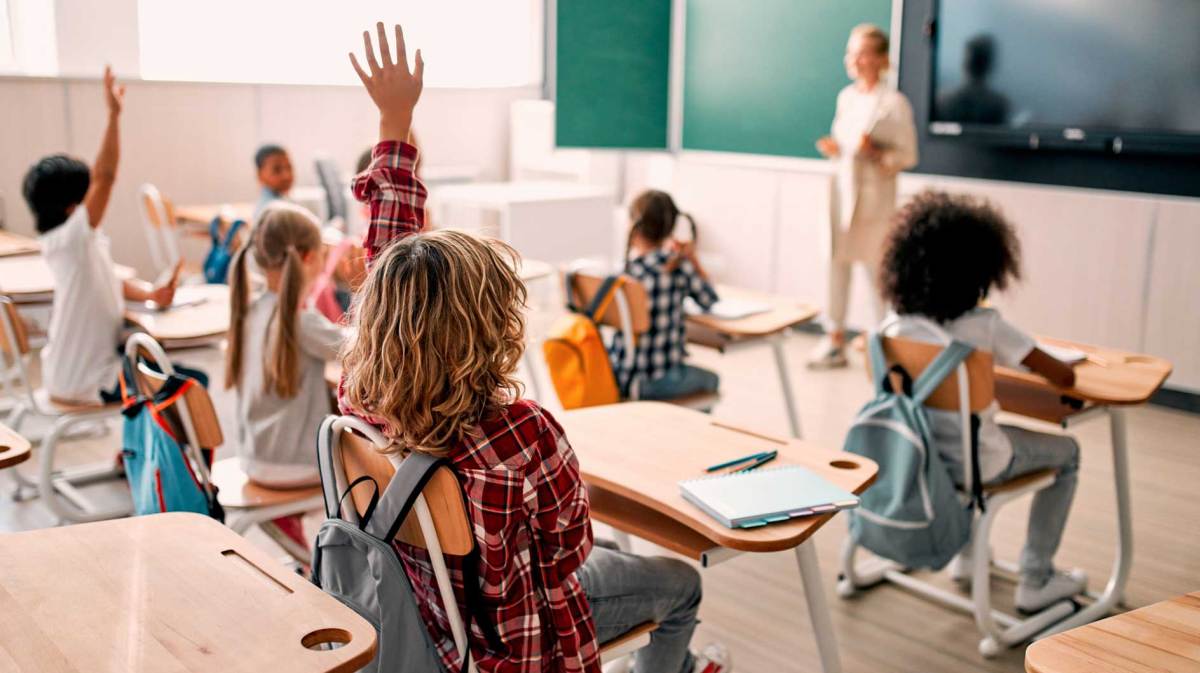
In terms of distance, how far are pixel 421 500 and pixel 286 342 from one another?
1263 millimetres

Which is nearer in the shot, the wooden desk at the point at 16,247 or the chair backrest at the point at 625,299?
the chair backrest at the point at 625,299

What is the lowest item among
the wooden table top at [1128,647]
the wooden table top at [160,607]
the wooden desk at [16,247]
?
the wooden table top at [1128,647]

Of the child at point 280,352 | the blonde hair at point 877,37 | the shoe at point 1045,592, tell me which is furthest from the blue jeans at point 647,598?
the blonde hair at point 877,37

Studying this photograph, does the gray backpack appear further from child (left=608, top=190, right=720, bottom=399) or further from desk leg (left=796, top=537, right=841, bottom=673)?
child (left=608, top=190, right=720, bottom=399)

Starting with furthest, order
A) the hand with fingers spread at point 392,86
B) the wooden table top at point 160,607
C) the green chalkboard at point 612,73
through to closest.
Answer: the green chalkboard at point 612,73, the hand with fingers spread at point 392,86, the wooden table top at point 160,607

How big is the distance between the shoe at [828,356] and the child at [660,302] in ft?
6.88

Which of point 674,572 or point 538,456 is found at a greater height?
point 538,456

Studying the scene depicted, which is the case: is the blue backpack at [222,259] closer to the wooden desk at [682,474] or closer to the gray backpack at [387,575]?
the wooden desk at [682,474]

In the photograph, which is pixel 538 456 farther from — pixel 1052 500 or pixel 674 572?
pixel 1052 500

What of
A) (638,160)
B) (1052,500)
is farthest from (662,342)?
(638,160)

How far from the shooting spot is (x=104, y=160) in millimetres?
3420

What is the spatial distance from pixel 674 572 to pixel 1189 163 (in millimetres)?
3700

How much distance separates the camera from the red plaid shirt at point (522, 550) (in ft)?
5.08

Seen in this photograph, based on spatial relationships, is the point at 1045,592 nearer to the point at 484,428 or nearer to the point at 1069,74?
the point at 484,428
